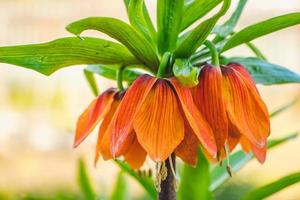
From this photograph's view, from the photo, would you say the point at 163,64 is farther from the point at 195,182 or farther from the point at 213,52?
the point at 195,182

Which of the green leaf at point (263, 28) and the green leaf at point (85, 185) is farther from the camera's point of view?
the green leaf at point (85, 185)

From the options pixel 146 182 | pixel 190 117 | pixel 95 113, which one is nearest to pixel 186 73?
pixel 190 117

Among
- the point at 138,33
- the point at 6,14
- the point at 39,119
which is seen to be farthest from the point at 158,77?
the point at 6,14

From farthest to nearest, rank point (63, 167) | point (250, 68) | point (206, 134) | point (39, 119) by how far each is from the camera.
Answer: point (39, 119), point (63, 167), point (250, 68), point (206, 134)

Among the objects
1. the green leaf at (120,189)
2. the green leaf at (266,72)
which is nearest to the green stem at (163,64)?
the green leaf at (266,72)

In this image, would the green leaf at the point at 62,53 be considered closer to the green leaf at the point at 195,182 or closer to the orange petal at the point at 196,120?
the orange petal at the point at 196,120

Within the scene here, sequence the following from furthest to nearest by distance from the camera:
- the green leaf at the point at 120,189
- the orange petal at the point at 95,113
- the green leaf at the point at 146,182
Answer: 1. the green leaf at the point at 120,189
2. the green leaf at the point at 146,182
3. the orange petal at the point at 95,113

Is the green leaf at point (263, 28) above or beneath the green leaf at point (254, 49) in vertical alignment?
above

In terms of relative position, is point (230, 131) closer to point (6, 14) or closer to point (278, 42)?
point (278, 42)
